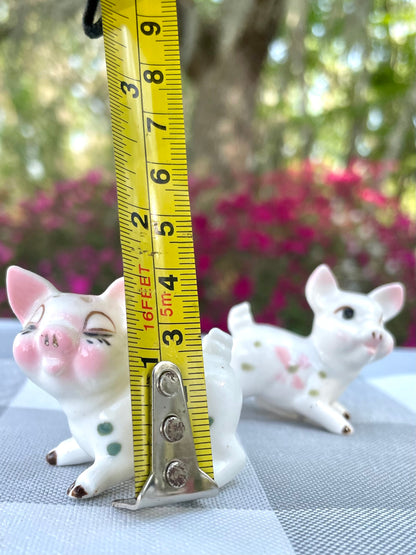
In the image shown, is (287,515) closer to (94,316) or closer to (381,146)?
(94,316)

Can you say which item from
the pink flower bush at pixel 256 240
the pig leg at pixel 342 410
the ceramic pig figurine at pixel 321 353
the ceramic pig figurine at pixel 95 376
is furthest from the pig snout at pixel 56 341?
the pink flower bush at pixel 256 240

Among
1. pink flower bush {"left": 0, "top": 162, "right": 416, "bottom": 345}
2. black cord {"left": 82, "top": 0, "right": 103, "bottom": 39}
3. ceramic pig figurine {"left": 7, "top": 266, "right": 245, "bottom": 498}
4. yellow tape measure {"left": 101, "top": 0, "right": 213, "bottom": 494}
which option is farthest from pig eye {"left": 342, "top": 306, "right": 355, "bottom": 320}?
pink flower bush {"left": 0, "top": 162, "right": 416, "bottom": 345}

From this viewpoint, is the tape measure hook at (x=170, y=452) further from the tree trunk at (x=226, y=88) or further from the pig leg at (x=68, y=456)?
the tree trunk at (x=226, y=88)

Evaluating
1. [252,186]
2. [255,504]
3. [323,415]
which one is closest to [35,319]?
[255,504]

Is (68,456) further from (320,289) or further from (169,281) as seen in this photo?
(320,289)

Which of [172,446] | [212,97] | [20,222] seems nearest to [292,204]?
[212,97]

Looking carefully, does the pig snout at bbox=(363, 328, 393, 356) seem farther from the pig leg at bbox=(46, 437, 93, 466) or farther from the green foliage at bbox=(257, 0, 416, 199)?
the green foliage at bbox=(257, 0, 416, 199)
